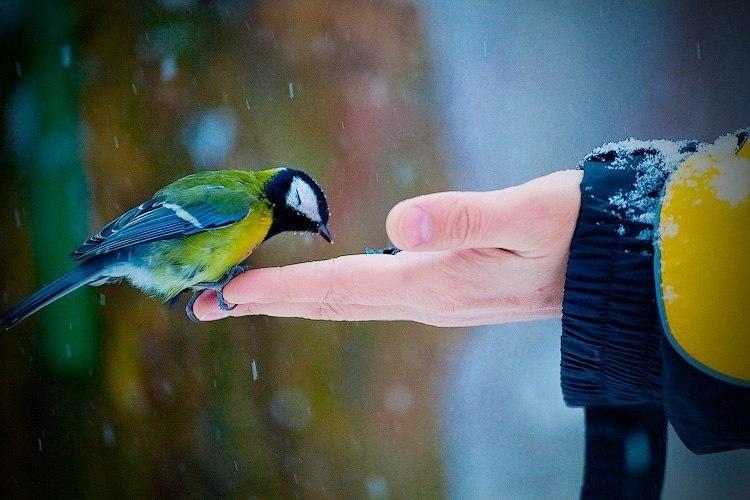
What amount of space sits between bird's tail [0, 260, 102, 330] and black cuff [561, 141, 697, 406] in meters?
0.66

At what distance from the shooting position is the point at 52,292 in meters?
0.91

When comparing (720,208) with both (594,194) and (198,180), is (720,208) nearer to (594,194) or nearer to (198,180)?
(594,194)

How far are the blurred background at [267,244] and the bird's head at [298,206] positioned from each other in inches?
19.3

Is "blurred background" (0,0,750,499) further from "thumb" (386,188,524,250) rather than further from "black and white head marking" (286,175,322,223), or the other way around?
"thumb" (386,188,524,250)

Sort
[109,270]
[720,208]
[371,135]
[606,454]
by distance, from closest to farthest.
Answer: [720,208], [606,454], [109,270], [371,135]

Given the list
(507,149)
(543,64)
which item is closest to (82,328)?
(507,149)

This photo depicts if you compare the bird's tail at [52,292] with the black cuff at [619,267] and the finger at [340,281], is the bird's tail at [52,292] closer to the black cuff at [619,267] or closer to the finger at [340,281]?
the finger at [340,281]

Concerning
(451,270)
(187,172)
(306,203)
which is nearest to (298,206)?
(306,203)

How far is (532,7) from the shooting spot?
4.74 ft

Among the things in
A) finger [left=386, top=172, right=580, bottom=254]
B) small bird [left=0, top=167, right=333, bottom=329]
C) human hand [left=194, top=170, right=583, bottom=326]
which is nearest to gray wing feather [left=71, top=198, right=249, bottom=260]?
small bird [left=0, top=167, right=333, bottom=329]

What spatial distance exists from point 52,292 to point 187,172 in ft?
2.24

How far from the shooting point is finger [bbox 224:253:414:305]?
2.42ft

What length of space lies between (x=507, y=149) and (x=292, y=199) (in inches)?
24.7

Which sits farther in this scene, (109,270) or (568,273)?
(109,270)
